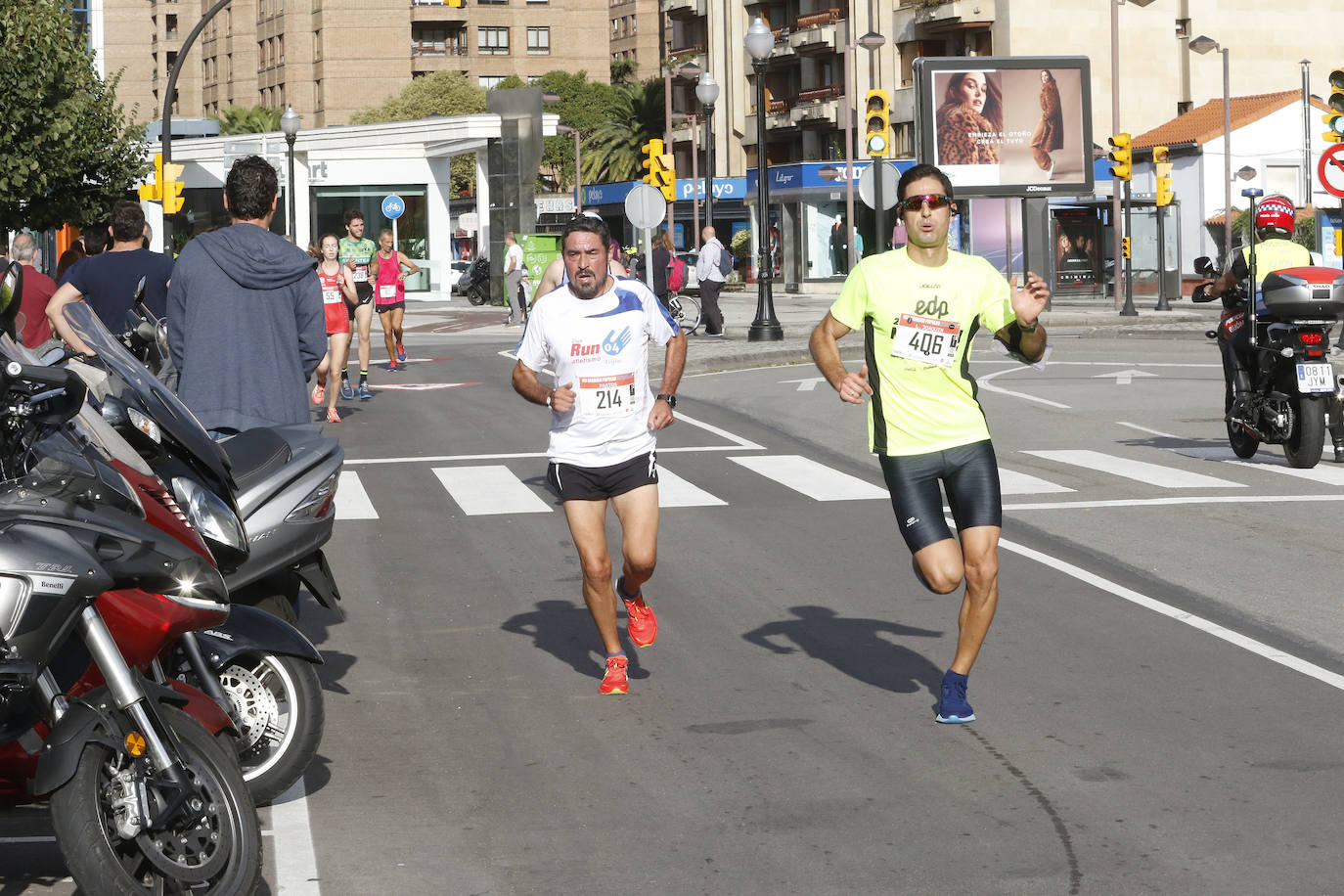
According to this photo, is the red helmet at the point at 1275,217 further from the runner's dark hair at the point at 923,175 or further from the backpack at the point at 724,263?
the backpack at the point at 724,263

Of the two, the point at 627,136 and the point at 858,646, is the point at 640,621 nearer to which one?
the point at 858,646

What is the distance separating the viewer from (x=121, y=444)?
14.9 ft

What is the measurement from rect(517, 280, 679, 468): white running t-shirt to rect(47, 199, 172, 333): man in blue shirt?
11.7 feet

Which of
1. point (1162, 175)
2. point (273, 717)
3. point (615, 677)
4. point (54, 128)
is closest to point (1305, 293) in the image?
point (615, 677)


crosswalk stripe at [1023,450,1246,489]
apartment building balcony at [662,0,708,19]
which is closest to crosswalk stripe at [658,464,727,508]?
crosswalk stripe at [1023,450,1246,489]

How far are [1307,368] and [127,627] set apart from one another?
34.4 feet

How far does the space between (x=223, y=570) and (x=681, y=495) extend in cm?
778

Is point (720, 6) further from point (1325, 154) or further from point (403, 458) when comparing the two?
→ point (403, 458)

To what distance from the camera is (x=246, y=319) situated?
7117mm

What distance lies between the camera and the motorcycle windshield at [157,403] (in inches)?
191

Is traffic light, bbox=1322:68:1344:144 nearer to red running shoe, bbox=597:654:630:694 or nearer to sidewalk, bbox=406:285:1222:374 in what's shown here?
sidewalk, bbox=406:285:1222:374

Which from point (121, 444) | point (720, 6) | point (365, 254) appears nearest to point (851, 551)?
point (121, 444)

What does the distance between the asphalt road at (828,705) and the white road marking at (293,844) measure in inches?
0.7

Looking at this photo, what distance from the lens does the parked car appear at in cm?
5484
